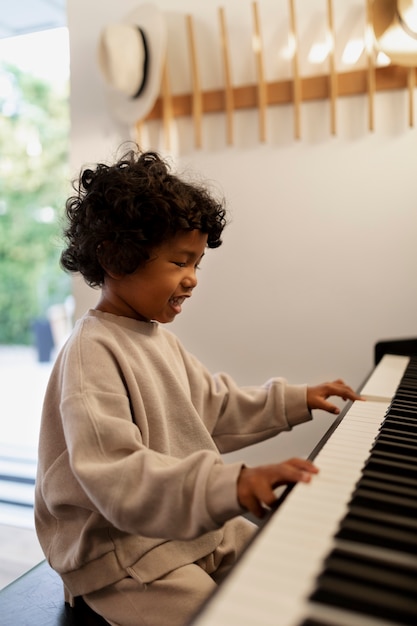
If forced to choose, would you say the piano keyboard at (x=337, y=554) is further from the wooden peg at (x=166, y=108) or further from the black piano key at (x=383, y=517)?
the wooden peg at (x=166, y=108)

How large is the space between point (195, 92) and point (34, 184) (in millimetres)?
2219

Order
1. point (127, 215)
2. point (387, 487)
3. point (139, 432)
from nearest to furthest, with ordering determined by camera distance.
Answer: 1. point (387, 487)
2. point (139, 432)
3. point (127, 215)

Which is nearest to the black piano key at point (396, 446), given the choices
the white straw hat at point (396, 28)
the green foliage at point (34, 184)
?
the white straw hat at point (396, 28)

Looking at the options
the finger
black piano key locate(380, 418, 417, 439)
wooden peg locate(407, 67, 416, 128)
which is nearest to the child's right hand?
the finger

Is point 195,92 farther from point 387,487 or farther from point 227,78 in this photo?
point 387,487

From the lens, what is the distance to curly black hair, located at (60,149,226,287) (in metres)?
1.15

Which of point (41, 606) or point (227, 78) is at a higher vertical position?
point (227, 78)

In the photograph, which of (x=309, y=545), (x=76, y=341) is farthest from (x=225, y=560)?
(x=309, y=545)

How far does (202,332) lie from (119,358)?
1549 millimetres

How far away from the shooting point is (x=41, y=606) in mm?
1090

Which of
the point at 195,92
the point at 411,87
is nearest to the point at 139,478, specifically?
the point at 411,87

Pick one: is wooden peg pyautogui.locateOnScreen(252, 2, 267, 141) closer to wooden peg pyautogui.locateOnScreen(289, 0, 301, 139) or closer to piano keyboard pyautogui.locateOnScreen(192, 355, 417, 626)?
wooden peg pyautogui.locateOnScreen(289, 0, 301, 139)

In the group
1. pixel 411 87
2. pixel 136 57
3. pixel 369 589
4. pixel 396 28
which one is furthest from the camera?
pixel 136 57

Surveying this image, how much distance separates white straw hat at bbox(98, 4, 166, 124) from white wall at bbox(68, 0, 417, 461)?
0.12 metres
